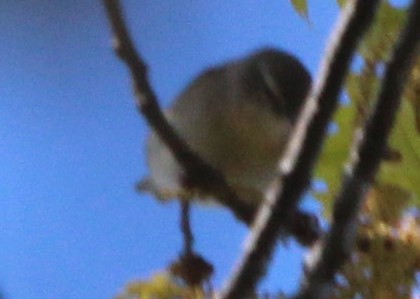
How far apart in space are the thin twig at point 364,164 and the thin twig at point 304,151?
10 mm

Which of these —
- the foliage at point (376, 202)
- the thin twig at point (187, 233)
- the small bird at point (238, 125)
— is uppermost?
the small bird at point (238, 125)

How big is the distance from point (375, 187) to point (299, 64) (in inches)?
7.1

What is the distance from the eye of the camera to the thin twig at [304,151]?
0.74 ft

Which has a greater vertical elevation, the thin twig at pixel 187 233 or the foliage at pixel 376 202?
the thin twig at pixel 187 233

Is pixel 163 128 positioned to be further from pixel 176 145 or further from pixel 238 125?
pixel 238 125

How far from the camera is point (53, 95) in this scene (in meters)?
1.02

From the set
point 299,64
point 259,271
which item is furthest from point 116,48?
point 299,64

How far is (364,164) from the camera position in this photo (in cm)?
25

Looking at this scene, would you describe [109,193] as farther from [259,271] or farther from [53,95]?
[259,271]

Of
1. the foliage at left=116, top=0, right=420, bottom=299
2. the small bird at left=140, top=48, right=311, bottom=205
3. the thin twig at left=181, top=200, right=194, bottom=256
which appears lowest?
the foliage at left=116, top=0, right=420, bottom=299

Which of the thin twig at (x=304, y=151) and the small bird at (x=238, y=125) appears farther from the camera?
the small bird at (x=238, y=125)

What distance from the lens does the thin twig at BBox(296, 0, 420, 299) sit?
9.0 inches

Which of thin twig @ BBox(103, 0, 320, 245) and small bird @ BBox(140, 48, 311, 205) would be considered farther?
small bird @ BBox(140, 48, 311, 205)

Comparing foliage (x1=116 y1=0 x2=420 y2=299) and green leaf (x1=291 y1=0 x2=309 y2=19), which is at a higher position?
green leaf (x1=291 y1=0 x2=309 y2=19)
